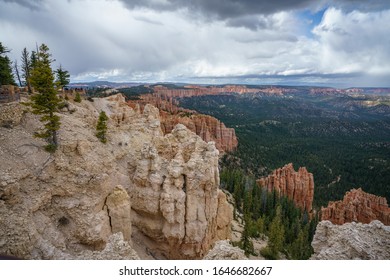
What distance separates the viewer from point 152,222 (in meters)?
13.9

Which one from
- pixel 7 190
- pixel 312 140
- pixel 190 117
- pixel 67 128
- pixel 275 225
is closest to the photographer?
pixel 7 190

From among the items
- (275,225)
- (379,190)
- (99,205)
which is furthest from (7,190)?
(379,190)

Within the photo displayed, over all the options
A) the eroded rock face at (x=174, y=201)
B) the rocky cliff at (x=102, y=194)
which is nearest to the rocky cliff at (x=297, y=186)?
the rocky cliff at (x=102, y=194)

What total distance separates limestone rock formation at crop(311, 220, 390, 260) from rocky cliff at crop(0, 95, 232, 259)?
235 inches

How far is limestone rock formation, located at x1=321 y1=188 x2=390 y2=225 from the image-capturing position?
39.6 m

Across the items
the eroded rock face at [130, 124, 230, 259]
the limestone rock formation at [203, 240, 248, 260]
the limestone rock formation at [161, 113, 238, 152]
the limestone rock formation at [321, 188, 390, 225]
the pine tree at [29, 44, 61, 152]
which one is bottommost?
the limestone rock formation at [321, 188, 390, 225]

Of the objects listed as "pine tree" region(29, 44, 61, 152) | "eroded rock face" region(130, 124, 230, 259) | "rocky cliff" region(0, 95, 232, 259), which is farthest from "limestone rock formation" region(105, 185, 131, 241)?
"pine tree" region(29, 44, 61, 152)

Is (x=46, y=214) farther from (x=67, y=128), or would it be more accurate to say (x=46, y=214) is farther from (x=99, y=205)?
(x=67, y=128)

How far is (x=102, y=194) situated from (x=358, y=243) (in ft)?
31.8

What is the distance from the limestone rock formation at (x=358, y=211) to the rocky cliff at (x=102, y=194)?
30.7 metres

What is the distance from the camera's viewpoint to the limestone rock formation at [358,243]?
742 cm

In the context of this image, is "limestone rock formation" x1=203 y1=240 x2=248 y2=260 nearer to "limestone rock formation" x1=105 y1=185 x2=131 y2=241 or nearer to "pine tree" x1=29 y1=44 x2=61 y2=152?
"limestone rock formation" x1=105 y1=185 x2=131 y2=241

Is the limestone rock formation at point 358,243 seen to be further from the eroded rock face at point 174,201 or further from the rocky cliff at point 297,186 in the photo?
the rocky cliff at point 297,186
